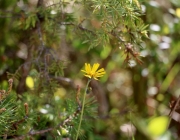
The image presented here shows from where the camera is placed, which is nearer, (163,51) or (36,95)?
(36,95)

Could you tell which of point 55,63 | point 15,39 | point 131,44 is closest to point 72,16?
point 55,63

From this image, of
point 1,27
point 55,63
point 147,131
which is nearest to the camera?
point 55,63

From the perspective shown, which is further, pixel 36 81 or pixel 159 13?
pixel 159 13

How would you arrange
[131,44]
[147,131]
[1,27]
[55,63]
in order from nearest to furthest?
1. [131,44]
2. [55,63]
3. [147,131]
4. [1,27]

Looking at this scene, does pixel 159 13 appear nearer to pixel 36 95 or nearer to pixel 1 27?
pixel 1 27

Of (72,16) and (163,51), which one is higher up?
(72,16)

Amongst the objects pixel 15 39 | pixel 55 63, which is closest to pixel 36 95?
pixel 55 63

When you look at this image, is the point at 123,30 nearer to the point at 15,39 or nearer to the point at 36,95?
the point at 36,95

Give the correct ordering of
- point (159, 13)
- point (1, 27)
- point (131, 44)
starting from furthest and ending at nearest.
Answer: point (159, 13) < point (1, 27) < point (131, 44)

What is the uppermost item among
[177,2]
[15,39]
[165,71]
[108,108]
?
[177,2]
